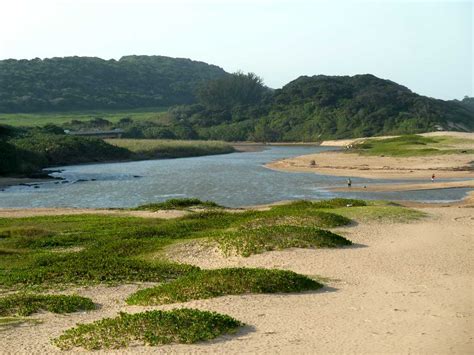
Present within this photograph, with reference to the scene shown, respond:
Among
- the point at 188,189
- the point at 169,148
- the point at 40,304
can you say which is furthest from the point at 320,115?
the point at 40,304

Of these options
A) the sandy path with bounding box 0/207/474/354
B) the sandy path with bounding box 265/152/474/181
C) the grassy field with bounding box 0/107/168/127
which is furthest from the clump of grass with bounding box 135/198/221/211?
the grassy field with bounding box 0/107/168/127

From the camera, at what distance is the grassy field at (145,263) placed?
13.5 metres

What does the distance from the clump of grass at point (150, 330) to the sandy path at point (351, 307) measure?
33 cm

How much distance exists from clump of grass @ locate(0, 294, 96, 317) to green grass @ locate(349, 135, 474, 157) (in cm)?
7327

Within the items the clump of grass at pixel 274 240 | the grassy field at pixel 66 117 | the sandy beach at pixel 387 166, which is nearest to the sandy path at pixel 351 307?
the clump of grass at pixel 274 240

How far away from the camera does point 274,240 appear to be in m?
23.8

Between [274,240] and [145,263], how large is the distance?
4.93 metres

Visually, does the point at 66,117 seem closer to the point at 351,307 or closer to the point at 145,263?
the point at 145,263

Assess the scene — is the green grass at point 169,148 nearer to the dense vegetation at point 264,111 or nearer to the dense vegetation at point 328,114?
the dense vegetation at point 264,111

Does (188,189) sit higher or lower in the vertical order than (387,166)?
lower

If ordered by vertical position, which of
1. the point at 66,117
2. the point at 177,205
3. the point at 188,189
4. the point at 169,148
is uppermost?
the point at 66,117

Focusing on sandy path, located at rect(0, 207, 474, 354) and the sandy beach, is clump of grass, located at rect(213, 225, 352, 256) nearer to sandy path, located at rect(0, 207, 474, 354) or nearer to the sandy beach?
sandy path, located at rect(0, 207, 474, 354)

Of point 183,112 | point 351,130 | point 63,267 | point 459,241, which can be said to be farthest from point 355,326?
point 183,112

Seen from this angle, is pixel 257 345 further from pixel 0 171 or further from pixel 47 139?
pixel 47 139
